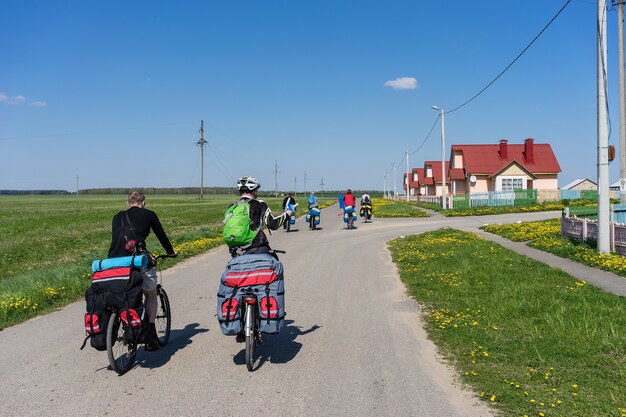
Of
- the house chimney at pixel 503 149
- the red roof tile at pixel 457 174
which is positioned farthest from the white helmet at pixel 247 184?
the red roof tile at pixel 457 174

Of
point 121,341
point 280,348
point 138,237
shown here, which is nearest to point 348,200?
point 280,348

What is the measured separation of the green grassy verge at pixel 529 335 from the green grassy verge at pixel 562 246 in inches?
62.6

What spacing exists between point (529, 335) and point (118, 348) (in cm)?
493

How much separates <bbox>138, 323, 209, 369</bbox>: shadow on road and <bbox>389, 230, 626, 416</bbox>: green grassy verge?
3.25 m

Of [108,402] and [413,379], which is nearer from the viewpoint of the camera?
[108,402]

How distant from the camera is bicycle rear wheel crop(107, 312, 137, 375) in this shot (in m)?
5.21

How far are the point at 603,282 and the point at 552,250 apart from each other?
197 inches

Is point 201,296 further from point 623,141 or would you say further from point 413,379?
point 623,141

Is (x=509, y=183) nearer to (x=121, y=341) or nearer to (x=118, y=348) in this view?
(x=118, y=348)

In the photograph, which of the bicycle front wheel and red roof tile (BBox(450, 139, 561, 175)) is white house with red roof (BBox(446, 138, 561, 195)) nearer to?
red roof tile (BBox(450, 139, 561, 175))

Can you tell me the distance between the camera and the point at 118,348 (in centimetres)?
571

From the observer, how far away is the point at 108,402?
182 inches

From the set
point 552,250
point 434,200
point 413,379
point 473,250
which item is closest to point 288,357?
point 413,379

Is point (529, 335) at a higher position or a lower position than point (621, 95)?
lower
